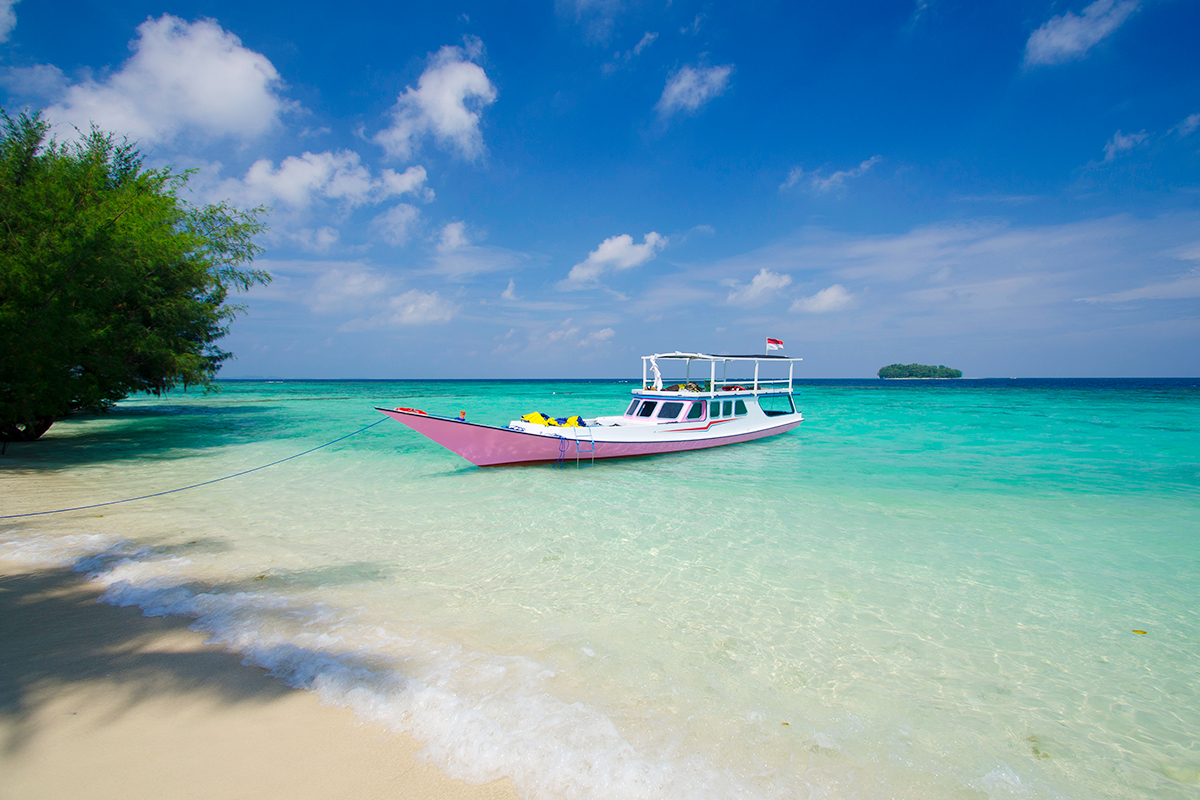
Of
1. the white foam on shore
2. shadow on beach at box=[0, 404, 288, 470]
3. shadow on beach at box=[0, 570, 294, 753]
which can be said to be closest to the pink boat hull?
the white foam on shore

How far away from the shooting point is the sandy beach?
8.91 ft

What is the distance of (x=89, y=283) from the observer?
12664 mm

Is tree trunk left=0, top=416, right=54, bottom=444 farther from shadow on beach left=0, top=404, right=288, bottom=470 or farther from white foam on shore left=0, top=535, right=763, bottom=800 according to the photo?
white foam on shore left=0, top=535, right=763, bottom=800

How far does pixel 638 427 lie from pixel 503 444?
13.1ft

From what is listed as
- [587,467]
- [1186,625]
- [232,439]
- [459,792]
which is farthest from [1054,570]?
[232,439]

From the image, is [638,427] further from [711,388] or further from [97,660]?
[97,660]

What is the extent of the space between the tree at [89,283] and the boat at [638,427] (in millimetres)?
7745

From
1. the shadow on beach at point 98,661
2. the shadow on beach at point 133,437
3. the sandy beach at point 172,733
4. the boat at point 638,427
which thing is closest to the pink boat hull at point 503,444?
the boat at point 638,427

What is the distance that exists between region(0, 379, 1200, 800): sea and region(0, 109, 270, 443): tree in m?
2.57

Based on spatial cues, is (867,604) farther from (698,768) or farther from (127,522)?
(127,522)

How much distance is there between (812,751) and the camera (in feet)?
10.9

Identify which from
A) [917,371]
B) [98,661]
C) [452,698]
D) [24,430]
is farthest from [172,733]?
[917,371]

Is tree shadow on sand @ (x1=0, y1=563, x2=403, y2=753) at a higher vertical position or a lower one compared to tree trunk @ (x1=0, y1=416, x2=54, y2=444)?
lower

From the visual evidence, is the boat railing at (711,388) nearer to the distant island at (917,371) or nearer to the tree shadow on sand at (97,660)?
the tree shadow on sand at (97,660)
